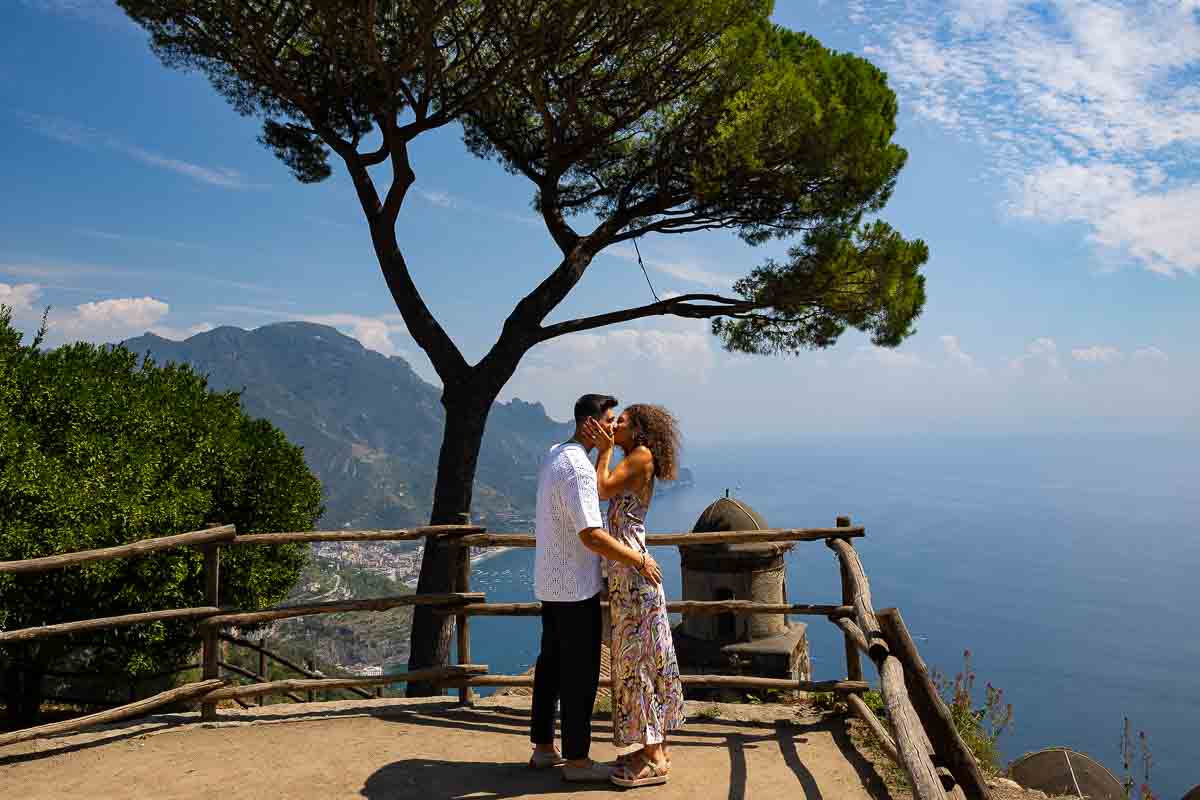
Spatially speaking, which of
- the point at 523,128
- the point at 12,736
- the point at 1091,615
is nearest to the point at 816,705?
the point at 12,736

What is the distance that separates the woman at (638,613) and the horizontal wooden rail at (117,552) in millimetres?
2855

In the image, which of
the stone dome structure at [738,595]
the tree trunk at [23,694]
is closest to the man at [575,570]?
the tree trunk at [23,694]

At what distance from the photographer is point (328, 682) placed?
20.2 feet

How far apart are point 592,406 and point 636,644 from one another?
1336 millimetres

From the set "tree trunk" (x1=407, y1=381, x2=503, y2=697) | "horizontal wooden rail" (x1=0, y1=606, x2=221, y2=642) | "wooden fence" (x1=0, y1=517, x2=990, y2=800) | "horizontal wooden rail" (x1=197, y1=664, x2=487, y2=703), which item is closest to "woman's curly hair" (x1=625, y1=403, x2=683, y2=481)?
"wooden fence" (x1=0, y1=517, x2=990, y2=800)

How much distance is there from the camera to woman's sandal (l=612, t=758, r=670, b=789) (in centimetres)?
429

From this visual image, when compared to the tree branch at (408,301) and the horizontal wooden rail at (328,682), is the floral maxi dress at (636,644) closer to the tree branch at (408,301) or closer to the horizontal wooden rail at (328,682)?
the horizontal wooden rail at (328,682)

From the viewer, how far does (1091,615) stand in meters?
139

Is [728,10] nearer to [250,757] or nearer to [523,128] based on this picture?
[523,128]

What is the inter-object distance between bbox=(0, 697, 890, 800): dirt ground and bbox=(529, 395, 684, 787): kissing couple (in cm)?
33

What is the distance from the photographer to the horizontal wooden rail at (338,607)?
5.59 metres

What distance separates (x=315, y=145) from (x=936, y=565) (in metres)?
189

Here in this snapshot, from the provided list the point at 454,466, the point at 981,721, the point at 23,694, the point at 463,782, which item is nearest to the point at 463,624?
the point at 463,782

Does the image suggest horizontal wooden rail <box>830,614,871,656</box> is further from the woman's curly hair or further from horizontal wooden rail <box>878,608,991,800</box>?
the woman's curly hair
